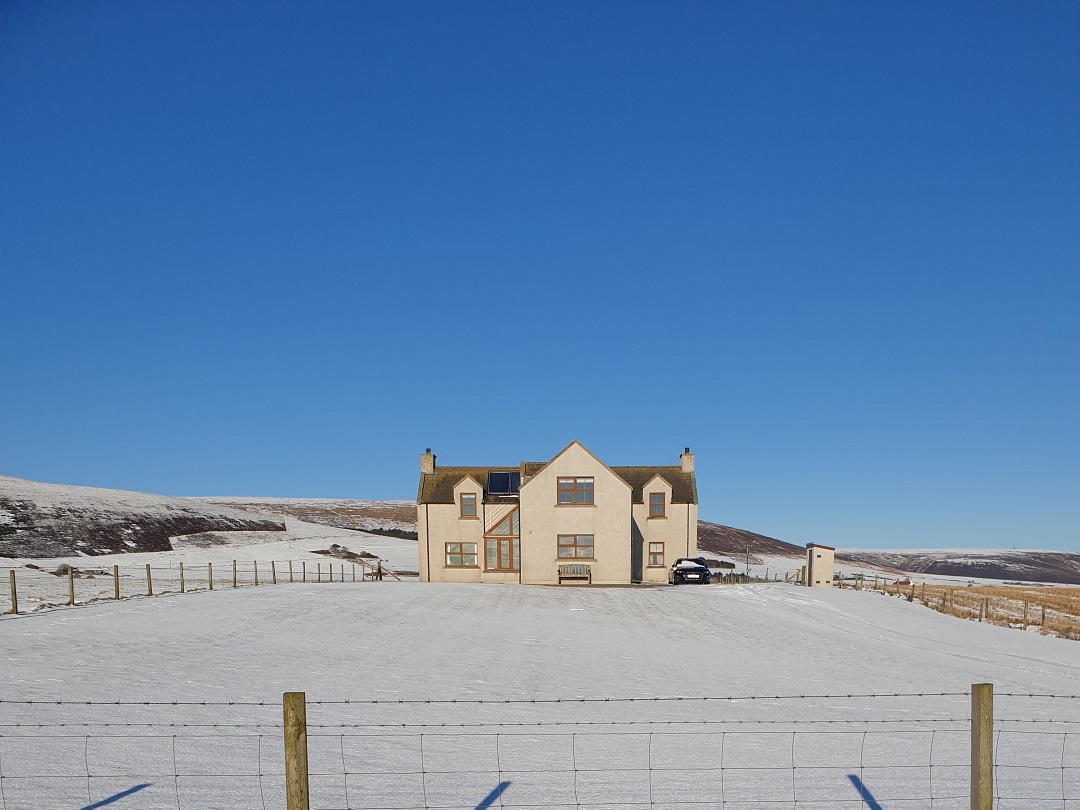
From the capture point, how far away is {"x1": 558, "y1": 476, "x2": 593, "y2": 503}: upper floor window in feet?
Result: 151

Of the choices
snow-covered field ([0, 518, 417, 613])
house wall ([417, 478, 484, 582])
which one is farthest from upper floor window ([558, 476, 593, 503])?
snow-covered field ([0, 518, 417, 613])

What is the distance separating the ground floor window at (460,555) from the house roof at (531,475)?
3.09 meters

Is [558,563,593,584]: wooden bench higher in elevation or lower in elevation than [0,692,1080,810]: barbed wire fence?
lower

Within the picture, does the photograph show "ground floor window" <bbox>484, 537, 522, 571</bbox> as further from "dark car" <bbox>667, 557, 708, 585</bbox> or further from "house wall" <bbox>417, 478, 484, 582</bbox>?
"dark car" <bbox>667, 557, 708, 585</bbox>

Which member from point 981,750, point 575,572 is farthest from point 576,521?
point 981,750

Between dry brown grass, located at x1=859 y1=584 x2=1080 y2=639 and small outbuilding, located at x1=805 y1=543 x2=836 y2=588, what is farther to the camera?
small outbuilding, located at x1=805 y1=543 x2=836 y2=588

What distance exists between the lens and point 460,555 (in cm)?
4912

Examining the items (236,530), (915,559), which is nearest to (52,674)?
(236,530)

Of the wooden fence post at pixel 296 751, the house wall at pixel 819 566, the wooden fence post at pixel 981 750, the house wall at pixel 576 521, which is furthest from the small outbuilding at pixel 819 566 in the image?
the wooden fence post at pixel 296 751

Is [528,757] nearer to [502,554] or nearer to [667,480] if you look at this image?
[502,554]

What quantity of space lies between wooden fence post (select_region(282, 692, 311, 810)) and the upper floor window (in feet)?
130

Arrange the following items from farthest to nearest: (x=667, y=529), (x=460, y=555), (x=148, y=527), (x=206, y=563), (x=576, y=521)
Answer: (x=148, y=527) < (x=206, y=563) < (x=667, y=529) < (x=460, y=555) < (x=576, y=521)

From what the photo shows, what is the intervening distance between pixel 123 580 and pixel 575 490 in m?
26.5

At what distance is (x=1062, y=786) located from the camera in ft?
33.7
